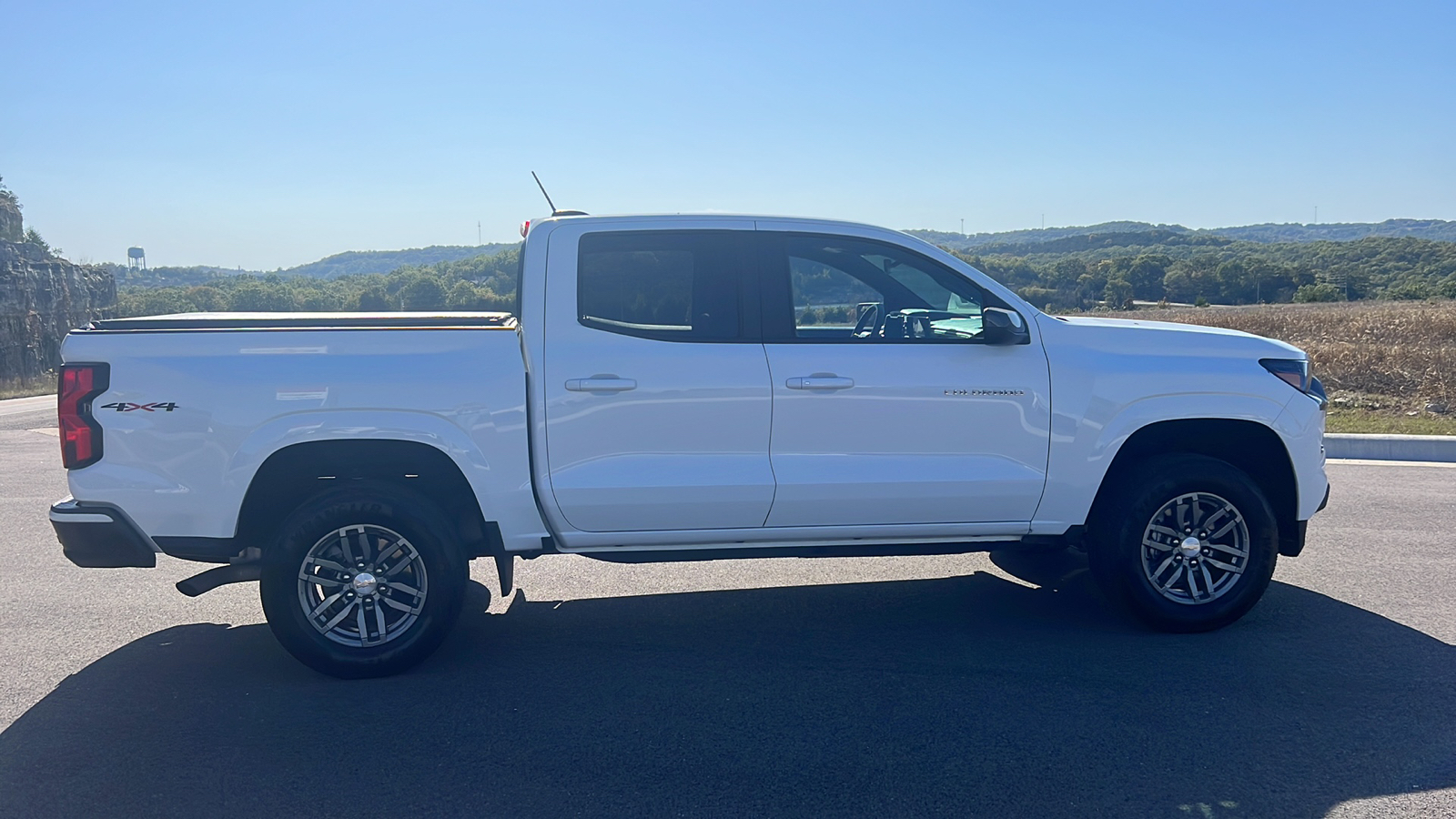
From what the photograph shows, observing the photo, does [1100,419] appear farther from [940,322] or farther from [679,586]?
[679,586]

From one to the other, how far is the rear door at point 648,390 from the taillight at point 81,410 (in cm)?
195

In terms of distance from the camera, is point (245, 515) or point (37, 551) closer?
point (245, 515)

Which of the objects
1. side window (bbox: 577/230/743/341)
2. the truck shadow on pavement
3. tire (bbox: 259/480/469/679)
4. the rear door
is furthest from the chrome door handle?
tire (bbox: 259/480/469/679)

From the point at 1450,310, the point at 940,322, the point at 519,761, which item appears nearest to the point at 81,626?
the point at 519,761

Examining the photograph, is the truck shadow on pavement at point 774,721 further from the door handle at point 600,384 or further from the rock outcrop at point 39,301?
the rock outcrop at point 39,301

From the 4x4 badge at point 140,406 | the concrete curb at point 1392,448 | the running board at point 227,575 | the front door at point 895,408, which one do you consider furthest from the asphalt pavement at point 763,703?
the concrete curb at point 1392,448

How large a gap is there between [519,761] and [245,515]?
1.89 meters

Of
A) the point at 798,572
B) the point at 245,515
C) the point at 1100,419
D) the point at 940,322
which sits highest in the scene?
the point at 940,322

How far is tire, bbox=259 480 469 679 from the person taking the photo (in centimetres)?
461

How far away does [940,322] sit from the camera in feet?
17.0

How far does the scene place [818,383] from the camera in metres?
4.83

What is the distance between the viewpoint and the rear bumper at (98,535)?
4566mm

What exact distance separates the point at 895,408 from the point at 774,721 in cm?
160

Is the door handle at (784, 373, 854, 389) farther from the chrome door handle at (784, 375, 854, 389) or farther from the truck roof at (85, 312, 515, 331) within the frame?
the truck roof at (85, 312, 515, 331)
